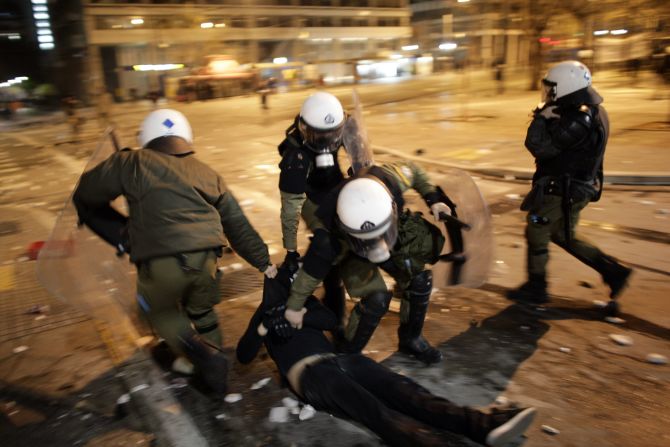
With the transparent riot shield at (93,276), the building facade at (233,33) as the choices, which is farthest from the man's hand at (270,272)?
the building facade at (233,33)

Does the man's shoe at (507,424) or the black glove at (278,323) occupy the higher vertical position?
the black glove at (278,323)

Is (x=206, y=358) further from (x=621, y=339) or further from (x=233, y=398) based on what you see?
(x=621, y=339)

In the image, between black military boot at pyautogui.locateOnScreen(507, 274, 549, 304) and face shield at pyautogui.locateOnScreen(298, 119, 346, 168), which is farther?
black military boot at pyautogui.locateOnScreen(507, 274, 549, 304)

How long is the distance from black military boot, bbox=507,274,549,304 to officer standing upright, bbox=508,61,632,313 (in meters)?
0.20

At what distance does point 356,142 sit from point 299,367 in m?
1.84

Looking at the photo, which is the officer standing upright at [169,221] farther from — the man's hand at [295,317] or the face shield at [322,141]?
the face shield at [322,141]

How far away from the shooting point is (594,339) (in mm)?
3609

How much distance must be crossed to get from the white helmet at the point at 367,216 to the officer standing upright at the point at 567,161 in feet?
5.45

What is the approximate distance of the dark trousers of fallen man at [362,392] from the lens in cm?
238

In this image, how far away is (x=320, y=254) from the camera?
2.88 metres

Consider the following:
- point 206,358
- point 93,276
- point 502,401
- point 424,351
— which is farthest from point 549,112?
point 93,276

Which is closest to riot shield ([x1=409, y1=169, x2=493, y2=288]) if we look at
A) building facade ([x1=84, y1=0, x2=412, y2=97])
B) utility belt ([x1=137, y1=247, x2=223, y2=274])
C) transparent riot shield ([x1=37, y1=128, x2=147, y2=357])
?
utility belt ([x1=137, y1=247, x2=223, y2=274])

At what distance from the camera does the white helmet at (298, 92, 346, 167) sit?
12.0 ft

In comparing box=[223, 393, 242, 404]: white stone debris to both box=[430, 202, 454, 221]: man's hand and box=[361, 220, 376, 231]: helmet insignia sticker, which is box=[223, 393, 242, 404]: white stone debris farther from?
box=[430, 202, 454, 221]: man's hand
